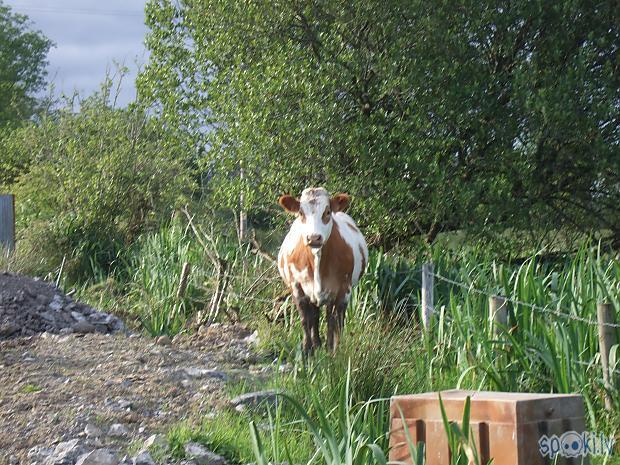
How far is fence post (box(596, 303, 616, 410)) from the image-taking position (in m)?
6.18

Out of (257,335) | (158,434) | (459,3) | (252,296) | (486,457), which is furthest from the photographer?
(459,3)

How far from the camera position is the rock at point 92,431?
6.29 meters

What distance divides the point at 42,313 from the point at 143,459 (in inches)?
253

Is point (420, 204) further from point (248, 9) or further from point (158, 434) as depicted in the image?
point (158, 434)

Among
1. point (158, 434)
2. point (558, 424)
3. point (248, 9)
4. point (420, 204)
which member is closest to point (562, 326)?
point (558, 424)

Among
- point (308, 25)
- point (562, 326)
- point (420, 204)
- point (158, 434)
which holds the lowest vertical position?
point (158, 434)

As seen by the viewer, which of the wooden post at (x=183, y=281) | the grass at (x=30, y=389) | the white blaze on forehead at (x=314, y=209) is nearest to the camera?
the grass at (x=30, y=389)

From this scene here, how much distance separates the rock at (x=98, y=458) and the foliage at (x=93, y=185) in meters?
11.8

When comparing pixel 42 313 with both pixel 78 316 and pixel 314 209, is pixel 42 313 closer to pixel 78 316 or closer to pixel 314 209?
pixel 78 316

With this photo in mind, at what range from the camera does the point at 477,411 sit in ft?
16.0

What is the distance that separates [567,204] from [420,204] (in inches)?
100


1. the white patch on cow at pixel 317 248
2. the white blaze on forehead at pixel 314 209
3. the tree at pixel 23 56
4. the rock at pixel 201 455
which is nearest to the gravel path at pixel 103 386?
the rock at pixel 201 455

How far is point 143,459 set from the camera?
19.0 feet

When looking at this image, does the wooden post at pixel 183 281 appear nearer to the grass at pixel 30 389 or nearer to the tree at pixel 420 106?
the tree at pixel 420 106
